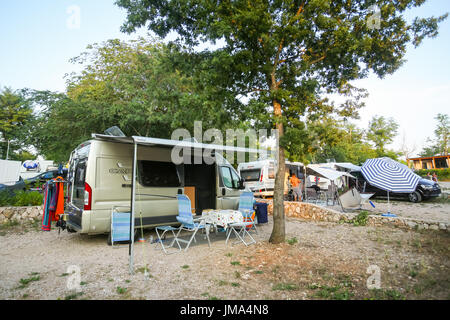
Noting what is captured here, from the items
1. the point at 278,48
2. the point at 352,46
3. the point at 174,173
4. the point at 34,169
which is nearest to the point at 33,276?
the point at 174,173

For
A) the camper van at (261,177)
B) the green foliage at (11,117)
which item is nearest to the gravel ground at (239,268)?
the camper van at (261,177)

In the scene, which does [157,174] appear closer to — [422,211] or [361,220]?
[361,220]

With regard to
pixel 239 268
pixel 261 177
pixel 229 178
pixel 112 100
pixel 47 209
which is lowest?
pixel 239 268

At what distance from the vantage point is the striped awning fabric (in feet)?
22.9

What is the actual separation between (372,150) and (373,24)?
33.6 m

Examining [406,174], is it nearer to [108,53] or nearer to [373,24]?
[373,24]

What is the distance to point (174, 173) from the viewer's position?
6.64 m

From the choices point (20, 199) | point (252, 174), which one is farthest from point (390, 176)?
point (20, 199)

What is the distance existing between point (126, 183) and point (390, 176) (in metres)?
6.84

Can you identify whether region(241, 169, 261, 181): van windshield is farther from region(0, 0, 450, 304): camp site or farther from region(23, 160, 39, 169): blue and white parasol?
region(23, 160, 39, 169): blue and white parasol

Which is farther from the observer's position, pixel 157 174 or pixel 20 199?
pixel 20 199

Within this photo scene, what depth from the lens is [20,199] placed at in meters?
8.70

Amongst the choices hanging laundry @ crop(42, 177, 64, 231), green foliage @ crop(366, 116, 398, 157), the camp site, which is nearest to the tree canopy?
the camp site

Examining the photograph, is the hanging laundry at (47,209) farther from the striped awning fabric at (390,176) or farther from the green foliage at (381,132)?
the green foliage at (381,132)
